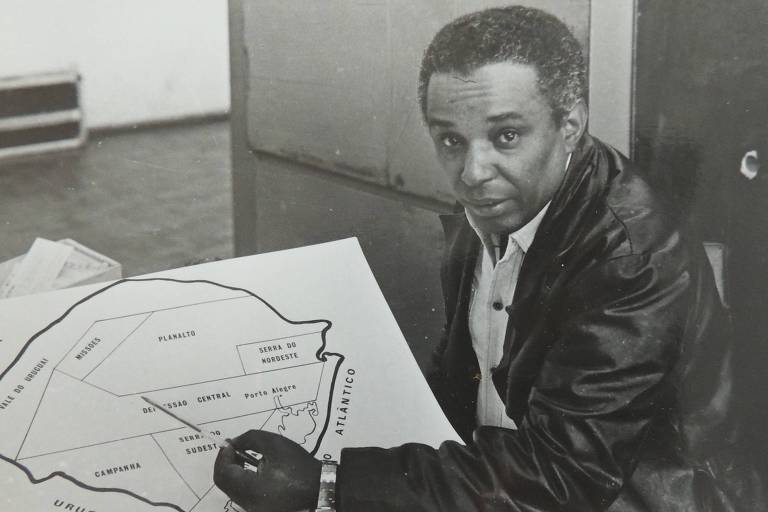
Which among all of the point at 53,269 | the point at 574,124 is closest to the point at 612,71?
the point at 574,124

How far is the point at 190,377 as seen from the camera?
28.1 inches

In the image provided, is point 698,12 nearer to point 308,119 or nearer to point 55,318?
point 308,119

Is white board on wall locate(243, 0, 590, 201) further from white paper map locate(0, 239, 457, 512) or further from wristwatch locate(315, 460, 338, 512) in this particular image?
wristwatch locate(315, 460, 338, 512)

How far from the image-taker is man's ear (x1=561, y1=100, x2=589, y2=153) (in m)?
0.74

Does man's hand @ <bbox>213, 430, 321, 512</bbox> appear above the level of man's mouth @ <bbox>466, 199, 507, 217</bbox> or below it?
below

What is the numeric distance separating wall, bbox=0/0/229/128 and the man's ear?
0.34 m

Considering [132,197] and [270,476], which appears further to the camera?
[132,197]

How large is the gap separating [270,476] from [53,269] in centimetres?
30

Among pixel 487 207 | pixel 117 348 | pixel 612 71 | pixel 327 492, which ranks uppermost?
pixel 612 71

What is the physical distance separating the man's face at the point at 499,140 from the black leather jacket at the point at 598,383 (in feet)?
0.08

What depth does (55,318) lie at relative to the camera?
71cm

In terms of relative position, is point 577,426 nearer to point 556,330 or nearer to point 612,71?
point 556,330

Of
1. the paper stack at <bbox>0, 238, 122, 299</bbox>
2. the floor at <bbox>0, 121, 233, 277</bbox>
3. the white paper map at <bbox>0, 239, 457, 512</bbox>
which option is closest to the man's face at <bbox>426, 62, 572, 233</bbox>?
the white paper map at <bbox>0, 239, 457, 512</bbox>

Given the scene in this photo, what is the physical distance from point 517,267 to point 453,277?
82mm
